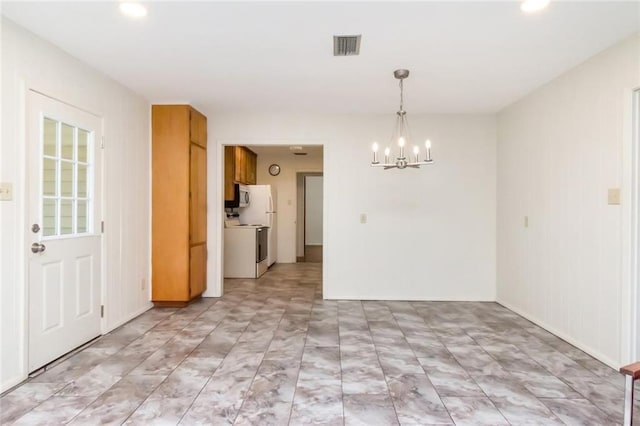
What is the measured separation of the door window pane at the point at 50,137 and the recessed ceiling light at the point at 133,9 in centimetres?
106

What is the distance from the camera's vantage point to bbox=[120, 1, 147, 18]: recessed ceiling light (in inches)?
88.7

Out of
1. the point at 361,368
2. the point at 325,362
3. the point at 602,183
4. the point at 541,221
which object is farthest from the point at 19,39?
the point at 541,221

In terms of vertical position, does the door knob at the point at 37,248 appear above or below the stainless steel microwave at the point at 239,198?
below

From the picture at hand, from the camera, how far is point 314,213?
10625mm

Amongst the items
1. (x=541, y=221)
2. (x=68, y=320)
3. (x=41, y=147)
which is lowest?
(x=68, y=320)

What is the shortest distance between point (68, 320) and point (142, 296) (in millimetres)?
1186

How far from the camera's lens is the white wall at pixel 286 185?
827 centimetres

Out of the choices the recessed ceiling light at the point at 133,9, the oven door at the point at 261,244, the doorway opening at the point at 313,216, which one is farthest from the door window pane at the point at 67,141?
the doorway opening at the point at 313,216

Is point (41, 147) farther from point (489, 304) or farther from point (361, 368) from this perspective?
point (489, 304)

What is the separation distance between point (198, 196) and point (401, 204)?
260cm

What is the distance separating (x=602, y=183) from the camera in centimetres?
288

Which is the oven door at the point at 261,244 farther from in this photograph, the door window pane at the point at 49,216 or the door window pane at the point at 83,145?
the door window pane at the point at 49,216

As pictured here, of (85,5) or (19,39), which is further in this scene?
(19,39)

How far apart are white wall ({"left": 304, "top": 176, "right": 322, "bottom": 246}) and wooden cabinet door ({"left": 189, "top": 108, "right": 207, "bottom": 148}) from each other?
5.99 m
